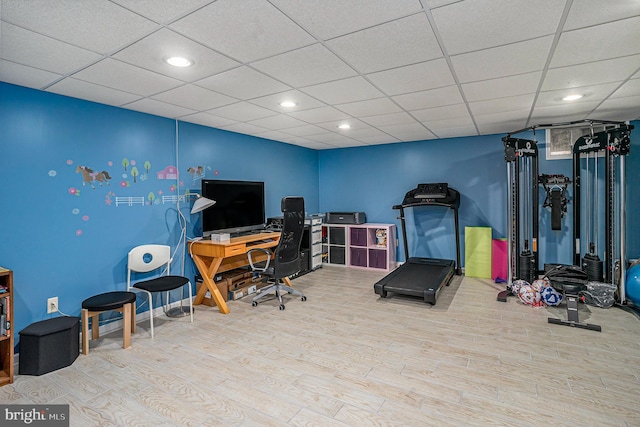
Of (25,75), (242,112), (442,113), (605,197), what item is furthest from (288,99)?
(605,197)

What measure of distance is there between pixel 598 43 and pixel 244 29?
Result: 2.25m

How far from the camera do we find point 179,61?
92.1 inches

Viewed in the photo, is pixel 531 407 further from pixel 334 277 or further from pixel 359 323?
pixel 334 277

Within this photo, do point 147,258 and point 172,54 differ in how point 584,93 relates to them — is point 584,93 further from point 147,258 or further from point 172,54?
point 147,258

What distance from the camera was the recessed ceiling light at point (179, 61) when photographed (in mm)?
2289

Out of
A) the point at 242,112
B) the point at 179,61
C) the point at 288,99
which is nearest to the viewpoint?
the point at 179,61

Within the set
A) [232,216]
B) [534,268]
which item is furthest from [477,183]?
[232,216]

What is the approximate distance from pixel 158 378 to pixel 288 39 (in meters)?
2.56

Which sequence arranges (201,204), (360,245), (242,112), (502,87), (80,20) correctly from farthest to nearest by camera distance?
(360,245) < (201,204) < (242,112) < (502,87) < (80,20)

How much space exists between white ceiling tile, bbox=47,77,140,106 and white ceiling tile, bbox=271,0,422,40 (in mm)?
2042

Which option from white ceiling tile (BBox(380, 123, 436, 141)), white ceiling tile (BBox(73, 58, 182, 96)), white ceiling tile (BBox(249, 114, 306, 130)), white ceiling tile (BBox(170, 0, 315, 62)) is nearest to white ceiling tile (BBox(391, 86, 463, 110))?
white ceiling tile (BBox(380, 123, 436, 141))

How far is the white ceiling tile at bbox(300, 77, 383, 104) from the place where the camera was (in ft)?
9.41

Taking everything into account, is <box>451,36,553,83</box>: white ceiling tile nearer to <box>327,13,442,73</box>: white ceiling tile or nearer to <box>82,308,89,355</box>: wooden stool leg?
<box>327,13,442,73</box>: white ceiling tile

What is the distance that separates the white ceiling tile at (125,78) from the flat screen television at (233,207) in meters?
1.39
